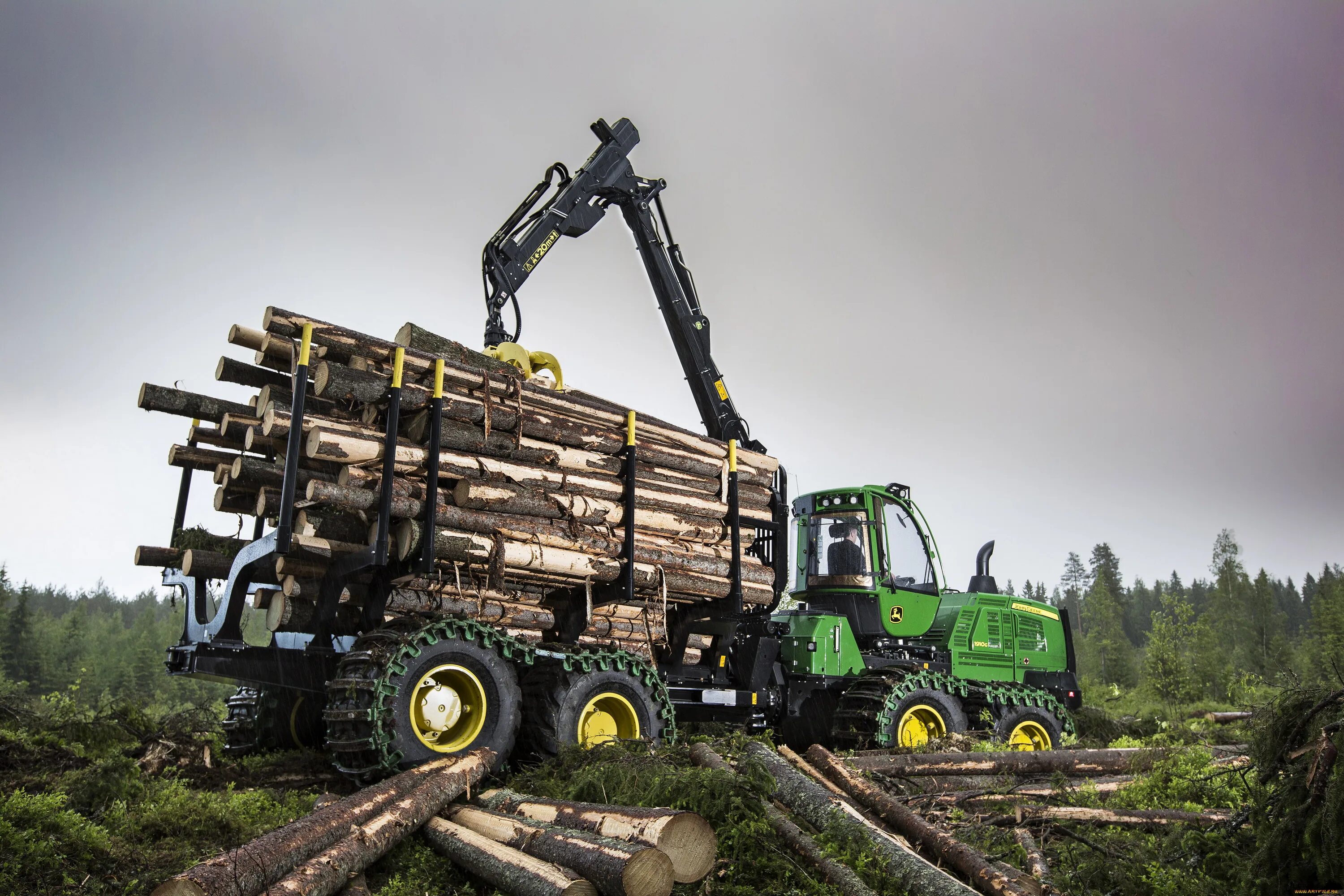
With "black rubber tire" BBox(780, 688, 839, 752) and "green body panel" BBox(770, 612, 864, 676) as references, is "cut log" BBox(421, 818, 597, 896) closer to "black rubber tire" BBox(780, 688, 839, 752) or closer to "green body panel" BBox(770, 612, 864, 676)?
"green body panel" BBox(770, 612, 864, 676)

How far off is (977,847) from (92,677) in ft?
198

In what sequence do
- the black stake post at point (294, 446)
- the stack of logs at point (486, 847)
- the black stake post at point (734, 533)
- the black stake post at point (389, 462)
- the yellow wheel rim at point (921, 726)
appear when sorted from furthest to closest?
the yellow wheel rim at point (921, 726) → the black stake post at point (734, 533) → the black stake post at point (389, 462) → the black stake post at point (294, 446) → the stack of logs at point (486, 847)

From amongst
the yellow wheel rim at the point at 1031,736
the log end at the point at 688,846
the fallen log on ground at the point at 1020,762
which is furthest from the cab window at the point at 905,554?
the log end at the point at 688,846

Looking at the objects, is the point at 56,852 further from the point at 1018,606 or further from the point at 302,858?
the point at 1018,606

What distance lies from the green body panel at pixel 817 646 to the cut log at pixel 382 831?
594cm

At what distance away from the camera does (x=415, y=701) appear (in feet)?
25.2

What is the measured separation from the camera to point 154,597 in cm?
11450

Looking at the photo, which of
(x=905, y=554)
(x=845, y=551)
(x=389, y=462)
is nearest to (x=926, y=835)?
(x=389, y=462)

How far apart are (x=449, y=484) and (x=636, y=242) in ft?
19.3

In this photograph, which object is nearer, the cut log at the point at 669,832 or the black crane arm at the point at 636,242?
the cut log at the point at 669,832

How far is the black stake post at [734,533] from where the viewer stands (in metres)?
11.1

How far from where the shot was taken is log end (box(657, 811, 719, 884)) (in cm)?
473

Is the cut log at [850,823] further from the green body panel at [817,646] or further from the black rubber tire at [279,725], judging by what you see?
the black rubber tire at [279,725]

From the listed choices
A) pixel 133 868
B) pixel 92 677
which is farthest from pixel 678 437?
pixel 92 677
